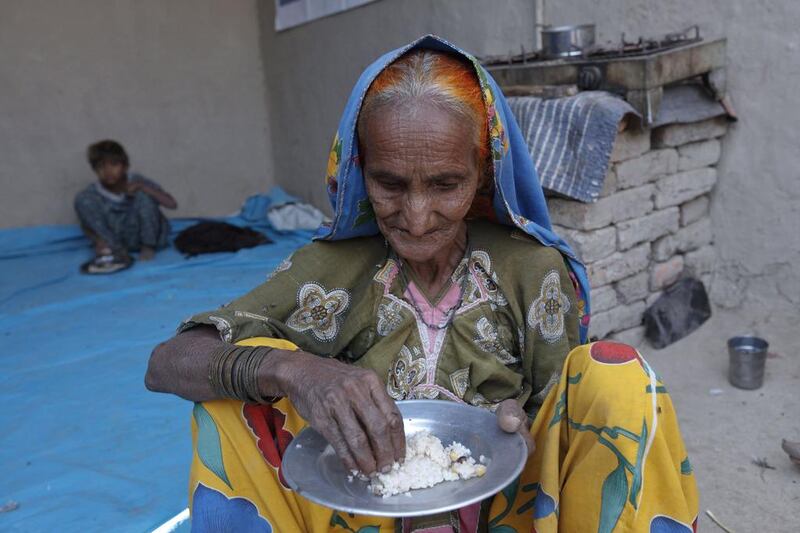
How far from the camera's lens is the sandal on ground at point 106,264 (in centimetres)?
555

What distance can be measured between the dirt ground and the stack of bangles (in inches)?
62.8

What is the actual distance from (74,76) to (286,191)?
86.1 inches

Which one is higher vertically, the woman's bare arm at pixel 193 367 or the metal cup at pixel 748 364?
the woman's bare arm at pixel 193 367

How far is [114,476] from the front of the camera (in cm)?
263

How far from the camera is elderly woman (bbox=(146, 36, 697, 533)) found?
1.33 metres

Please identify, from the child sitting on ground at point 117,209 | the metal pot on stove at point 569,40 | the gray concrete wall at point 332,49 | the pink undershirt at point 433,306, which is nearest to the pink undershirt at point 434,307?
the pink undershirt at point 433,306

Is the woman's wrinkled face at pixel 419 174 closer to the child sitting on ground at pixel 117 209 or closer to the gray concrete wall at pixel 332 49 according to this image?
the gray concrete wall at pixel 332 49

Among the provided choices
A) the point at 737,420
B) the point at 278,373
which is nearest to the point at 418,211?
the point at 278,373

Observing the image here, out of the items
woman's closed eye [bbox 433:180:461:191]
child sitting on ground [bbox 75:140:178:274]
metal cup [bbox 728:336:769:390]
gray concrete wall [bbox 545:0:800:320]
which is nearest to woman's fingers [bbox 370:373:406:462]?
woman's closed eye [bbox 433:180:461:191]

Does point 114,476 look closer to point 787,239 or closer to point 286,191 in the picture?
point 787,239

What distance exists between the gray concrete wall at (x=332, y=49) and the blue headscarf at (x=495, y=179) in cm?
257

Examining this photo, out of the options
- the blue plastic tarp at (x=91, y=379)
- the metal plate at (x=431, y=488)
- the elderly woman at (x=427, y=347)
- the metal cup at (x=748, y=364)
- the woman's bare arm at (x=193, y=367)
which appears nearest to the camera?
the metal plate at (x=431, y=488)

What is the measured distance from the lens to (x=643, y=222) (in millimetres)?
3426

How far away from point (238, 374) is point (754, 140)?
290 cm
